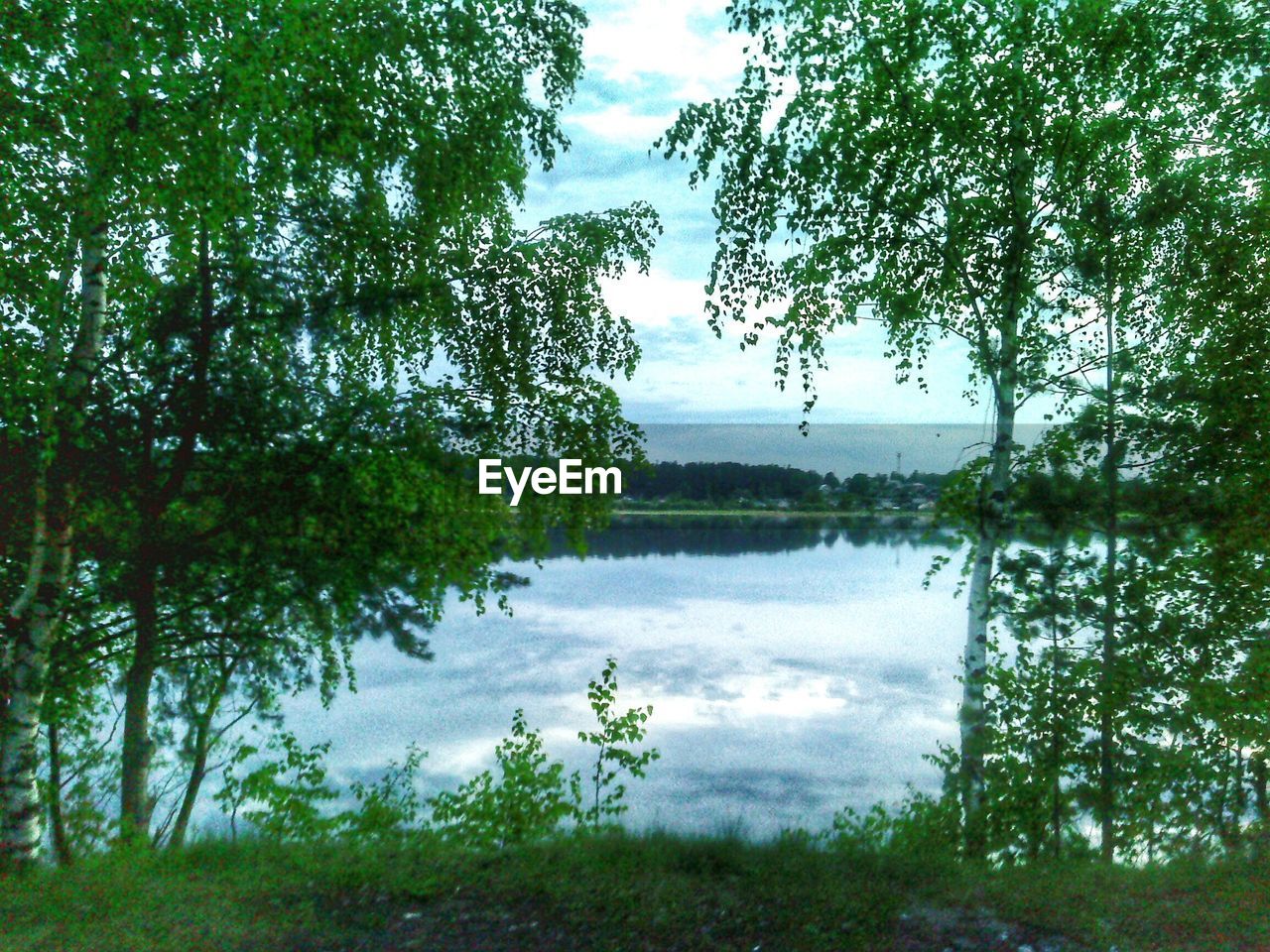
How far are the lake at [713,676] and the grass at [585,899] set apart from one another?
3.10 m

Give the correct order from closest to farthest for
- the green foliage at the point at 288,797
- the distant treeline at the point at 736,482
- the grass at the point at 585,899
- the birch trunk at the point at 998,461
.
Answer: the grass at the point at 585,899 → the birch trunk at the point at 998,461 → the green foliage at the point at 288,797 → the distant treeline at the point at 736,482

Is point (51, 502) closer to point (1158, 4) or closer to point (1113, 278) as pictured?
point (1113, 278)

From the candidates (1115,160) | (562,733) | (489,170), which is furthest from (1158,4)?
(562,733)

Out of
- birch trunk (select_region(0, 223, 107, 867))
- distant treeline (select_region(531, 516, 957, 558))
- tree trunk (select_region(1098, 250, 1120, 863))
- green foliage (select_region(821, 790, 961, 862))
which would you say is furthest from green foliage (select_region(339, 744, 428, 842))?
tree trunk (select_region(1098, 250, 1120, 863))

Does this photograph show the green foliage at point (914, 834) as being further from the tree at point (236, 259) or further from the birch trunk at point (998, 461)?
the tree at point (236, 259)

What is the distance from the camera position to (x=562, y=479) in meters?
8.77

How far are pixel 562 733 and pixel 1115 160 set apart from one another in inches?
612

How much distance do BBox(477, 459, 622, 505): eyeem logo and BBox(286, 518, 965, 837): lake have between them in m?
0.82

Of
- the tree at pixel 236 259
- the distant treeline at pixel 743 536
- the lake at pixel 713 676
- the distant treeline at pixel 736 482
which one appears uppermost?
the tree at pixel 236 259

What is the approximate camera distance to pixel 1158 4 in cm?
904

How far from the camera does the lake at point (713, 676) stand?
1739 cm

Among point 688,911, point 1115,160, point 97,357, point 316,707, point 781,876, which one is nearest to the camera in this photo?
point 688,911

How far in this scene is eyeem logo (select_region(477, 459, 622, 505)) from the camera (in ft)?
28.5

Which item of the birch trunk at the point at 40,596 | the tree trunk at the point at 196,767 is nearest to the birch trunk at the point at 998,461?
the tree trunk at the point at 196,767
